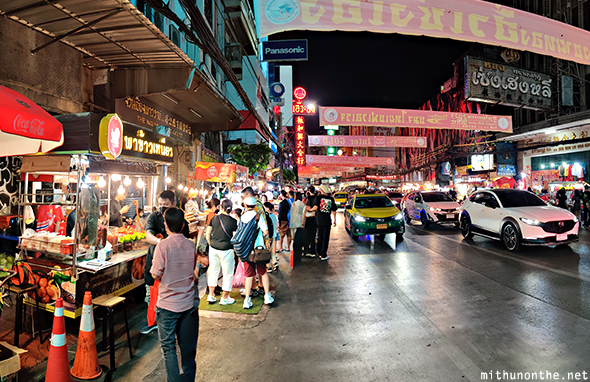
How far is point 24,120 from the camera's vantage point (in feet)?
11.9

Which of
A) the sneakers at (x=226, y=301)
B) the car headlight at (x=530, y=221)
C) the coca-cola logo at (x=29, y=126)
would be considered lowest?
the sneakers at (x=226, y=301)

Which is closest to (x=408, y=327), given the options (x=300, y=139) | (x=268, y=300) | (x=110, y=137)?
(x=268, y=300)

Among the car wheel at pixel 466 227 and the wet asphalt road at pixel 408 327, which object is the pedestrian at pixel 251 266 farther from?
the car wheel at pixel 466 227

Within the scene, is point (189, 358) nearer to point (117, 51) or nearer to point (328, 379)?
Answer: point (328, 379)

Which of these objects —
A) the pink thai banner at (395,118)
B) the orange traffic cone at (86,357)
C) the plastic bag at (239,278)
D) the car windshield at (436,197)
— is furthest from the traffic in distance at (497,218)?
the orange traffic cone at (86,357)

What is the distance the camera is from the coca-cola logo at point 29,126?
11.5ft

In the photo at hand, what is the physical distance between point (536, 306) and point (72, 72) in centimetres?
1022

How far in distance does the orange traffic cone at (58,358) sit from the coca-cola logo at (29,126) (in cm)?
215

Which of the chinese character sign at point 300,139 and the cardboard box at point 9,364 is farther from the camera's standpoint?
the chinese character sign at point 300,139

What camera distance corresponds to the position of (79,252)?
15.3 ft

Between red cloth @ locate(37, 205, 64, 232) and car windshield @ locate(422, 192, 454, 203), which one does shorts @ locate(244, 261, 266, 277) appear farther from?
car windshield @ locate(422, 192, 454, 203)

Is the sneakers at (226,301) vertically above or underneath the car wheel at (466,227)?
underneath

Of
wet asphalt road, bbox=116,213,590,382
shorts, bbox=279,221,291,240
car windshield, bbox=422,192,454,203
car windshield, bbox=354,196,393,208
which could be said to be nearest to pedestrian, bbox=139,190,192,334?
wet asphalt road, bbox=116,213,590,382

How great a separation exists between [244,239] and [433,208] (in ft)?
40.4
